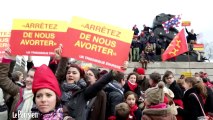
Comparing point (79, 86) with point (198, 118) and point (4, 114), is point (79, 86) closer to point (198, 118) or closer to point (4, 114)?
point (4, 114)

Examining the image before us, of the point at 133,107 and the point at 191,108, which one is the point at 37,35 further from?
the point at 191,108

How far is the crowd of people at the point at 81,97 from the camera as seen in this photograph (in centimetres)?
316

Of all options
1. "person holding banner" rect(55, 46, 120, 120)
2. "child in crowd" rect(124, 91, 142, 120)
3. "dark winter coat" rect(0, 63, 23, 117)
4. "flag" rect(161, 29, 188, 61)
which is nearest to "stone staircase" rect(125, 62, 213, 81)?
"flag" rect(161, 29, 188, 61)

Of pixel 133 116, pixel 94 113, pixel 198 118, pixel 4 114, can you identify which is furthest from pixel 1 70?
pixel 198 118

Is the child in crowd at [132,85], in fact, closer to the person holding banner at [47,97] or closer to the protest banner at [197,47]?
the person holding banner at [47,97]

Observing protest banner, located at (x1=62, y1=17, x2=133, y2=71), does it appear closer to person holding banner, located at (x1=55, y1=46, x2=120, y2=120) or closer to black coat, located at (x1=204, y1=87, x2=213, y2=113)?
person holding banner, located at (x1=55, y1=46, x2=120, y2=120)

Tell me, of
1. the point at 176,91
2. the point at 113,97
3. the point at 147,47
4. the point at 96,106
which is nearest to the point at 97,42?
the point at 96,106

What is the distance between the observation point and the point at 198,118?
5.29 metres

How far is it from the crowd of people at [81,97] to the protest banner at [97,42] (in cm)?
23

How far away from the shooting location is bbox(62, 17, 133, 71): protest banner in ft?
15.5

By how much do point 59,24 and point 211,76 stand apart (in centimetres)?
1703

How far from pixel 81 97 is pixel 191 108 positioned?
195 centimetres

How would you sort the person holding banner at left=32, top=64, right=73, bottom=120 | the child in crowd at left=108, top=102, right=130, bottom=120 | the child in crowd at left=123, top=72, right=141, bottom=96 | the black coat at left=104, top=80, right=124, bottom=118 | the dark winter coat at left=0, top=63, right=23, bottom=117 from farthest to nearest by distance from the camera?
the child in crowd at left=123, top=72, right=141, bottom=96, the black coat at left=104, top=80, right=124, bottom=118, the child in crowd at left=108, top=102, right=130, bottom=120, the dark winter coat at left=0, top=63, right=23, bottom=117, the person holding banner at left=32, top=64, right=73, bottom=120

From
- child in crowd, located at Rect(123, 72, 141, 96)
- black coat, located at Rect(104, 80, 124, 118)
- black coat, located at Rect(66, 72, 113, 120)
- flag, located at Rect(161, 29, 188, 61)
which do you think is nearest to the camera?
black coat, located at Rect(66, 72, 113, 120)
